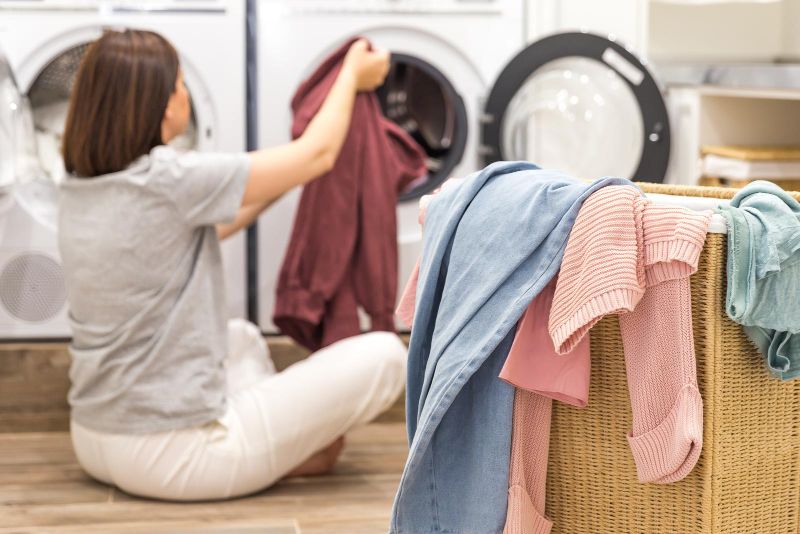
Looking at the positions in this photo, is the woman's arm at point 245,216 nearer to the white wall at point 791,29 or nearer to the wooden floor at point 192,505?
the wooden floor at point 192,505

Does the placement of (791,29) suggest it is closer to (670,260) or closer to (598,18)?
(598,18)

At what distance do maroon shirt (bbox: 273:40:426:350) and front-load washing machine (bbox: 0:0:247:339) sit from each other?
0.22 m

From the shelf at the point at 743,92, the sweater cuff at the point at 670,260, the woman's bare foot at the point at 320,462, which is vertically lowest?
the woman's bare foot at the point at 320,462

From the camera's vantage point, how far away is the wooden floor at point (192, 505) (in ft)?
→ 6.72

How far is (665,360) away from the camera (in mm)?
1267

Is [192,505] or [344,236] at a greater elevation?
[344,236]

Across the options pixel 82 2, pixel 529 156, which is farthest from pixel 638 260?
pixel 82 2

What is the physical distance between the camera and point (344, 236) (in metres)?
2.53

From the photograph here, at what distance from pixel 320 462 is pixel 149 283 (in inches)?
21.8

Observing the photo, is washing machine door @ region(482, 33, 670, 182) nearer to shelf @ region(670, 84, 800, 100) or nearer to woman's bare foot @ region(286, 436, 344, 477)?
shelf @ region(670, 84, 800, 100)

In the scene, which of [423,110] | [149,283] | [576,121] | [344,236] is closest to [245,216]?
[344,236]

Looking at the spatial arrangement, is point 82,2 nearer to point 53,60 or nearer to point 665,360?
point 53,60

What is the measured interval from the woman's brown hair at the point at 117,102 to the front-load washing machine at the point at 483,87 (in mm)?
624

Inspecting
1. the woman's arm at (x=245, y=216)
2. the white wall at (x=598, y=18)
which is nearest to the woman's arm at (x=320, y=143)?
the woman's arm at (x=245, y=216)
